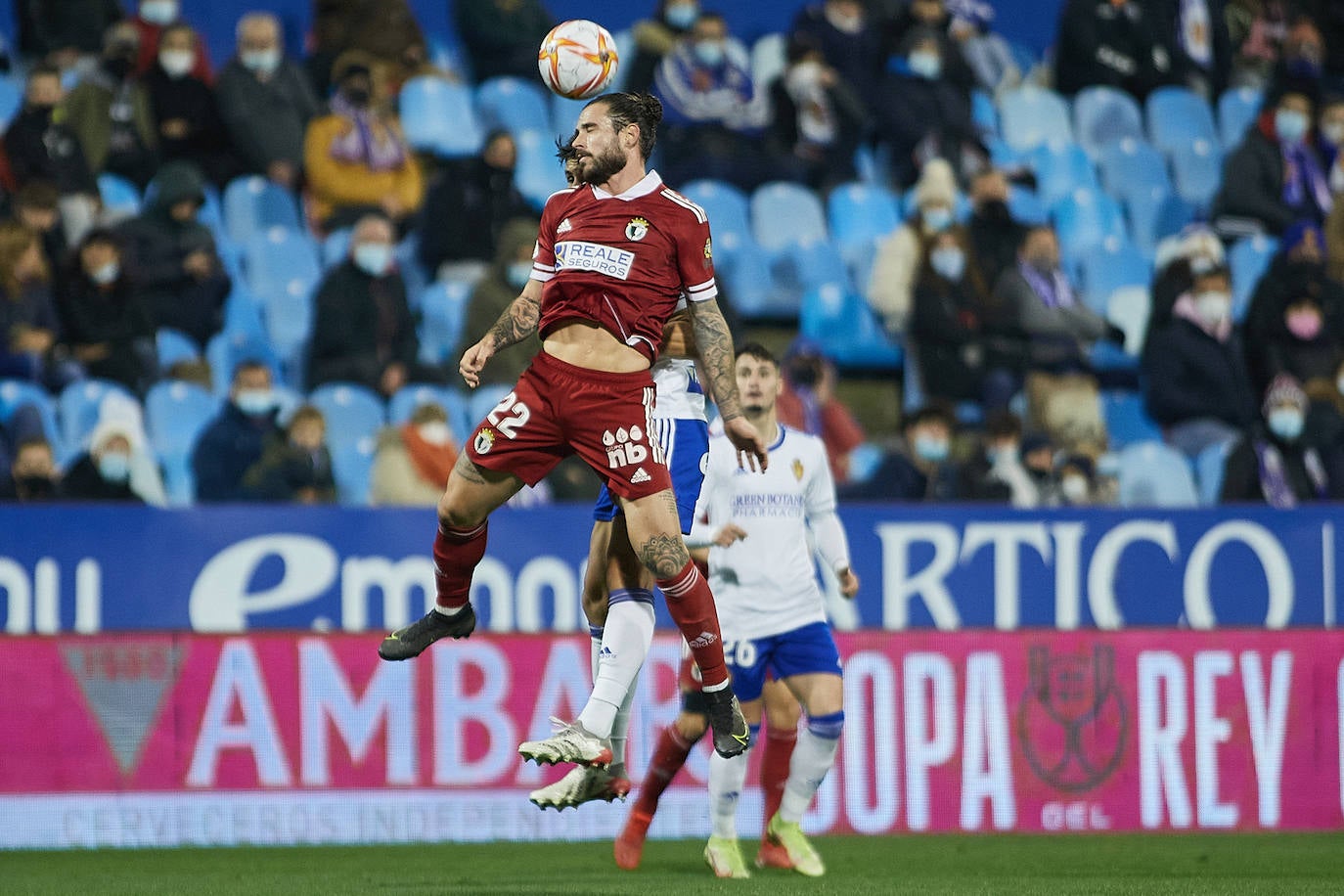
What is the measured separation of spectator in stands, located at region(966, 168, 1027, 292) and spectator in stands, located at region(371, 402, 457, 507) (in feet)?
14.9

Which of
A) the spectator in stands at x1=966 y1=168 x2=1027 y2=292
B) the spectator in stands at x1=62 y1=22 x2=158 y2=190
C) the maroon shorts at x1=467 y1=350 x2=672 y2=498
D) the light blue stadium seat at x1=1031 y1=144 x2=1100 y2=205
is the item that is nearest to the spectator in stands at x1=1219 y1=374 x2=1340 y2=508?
the spectator in stands at x1=966 y1=168 x2=1027 y2=292

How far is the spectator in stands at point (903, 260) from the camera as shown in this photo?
13695 millimetres

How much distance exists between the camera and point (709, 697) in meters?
6.55

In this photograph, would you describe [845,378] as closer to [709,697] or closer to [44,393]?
[44,393]

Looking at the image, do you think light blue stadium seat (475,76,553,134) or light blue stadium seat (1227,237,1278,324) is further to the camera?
light blue stadium seat (475,76,553,134)

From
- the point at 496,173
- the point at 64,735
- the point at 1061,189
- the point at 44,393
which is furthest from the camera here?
the point at 1061,189

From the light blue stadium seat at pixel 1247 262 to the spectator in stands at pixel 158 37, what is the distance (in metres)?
8.13

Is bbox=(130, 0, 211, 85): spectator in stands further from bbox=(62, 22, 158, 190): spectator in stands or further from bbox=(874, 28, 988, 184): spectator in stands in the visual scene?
bbox=(874, 28, 988, 184): spectator in stands

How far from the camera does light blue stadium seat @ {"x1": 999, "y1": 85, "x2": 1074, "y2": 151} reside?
15.9m

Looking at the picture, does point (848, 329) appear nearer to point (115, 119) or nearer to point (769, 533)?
Result: point (769, 533)

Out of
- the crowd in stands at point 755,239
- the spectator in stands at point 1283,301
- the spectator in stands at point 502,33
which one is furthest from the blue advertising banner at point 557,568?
the spectator in stands at point 502,33

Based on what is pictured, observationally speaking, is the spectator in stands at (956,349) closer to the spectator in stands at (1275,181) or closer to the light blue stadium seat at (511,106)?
the spectator in stands at (1275,181)

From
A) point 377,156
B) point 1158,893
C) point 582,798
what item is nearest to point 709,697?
point 582,798

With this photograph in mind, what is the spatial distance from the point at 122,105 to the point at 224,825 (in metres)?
6.03
